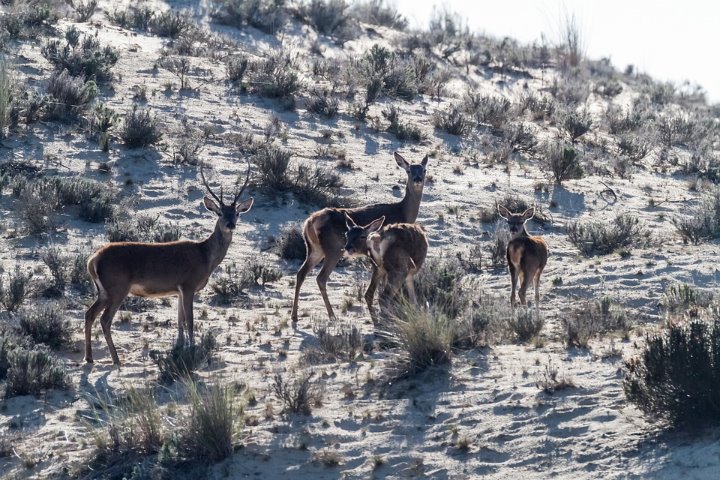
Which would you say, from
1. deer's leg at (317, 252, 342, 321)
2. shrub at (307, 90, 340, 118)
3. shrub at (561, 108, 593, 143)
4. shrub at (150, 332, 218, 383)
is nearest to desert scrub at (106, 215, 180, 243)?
deer's leg at (317, 252, 342, 321)

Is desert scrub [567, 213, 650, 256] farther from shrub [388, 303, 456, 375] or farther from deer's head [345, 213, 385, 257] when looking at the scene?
shrub [388, 303, 456, 375]

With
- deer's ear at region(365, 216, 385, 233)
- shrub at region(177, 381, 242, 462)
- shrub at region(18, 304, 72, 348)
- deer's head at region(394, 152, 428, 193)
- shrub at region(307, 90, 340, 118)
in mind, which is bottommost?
shrub at region(177, 381, 242, 462)

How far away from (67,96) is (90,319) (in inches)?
377

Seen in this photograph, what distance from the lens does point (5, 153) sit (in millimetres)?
19391

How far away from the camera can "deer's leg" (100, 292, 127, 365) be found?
41.3ft

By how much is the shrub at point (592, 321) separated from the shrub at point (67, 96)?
11.4 meters

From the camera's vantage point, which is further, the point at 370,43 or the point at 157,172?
the point at 370,43

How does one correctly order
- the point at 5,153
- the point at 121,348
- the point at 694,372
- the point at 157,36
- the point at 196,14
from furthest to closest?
the point at 196,14 < the point at 157,36 < the point at 5,153 < the point at 121,348 < the point at 694,372

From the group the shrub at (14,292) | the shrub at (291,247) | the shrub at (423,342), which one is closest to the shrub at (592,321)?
the shrub at (423,342)

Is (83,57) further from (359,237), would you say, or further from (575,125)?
(575,125)

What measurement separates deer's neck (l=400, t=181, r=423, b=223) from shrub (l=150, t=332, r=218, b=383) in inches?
195

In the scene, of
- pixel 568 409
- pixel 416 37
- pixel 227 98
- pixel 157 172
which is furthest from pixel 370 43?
pixel 568 409

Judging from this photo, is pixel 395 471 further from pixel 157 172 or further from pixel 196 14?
pixel 196 14

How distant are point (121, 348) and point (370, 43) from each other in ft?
69.6
